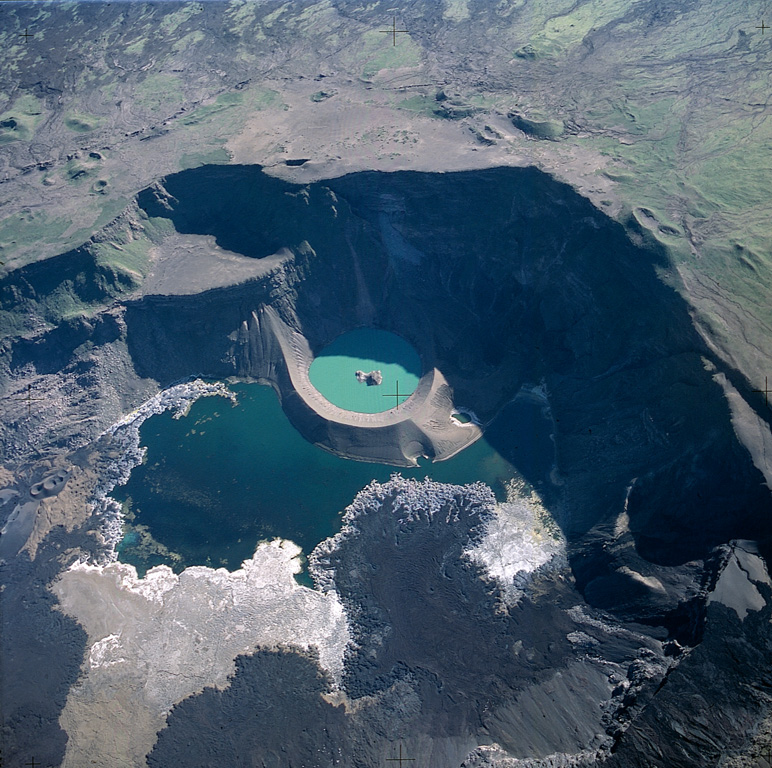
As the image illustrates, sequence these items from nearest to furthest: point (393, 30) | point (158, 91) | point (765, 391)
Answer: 1. point (765, 391)
2. point (158, 91)
3. point (393, 30)

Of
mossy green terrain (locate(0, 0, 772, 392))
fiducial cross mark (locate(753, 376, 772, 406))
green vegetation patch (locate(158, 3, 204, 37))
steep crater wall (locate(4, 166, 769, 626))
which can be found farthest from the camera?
green vegetation patch (locate(158, 3, 204, 37))

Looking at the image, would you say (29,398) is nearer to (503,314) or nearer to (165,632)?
(165,632)

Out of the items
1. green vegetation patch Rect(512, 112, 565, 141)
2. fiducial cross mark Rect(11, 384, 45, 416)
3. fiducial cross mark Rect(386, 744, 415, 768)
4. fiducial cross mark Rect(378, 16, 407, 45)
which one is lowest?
fiducial cross mark Rect(386, 744, 415, 768)

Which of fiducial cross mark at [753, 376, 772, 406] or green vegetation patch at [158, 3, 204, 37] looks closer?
fiducial cross mark at [753, 376, 772, 406]

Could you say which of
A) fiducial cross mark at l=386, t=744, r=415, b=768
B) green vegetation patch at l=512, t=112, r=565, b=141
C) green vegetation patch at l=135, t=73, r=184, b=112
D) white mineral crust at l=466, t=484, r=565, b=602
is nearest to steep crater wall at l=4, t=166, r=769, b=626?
white mineral crust at l=466, t=484, r=565, b=602

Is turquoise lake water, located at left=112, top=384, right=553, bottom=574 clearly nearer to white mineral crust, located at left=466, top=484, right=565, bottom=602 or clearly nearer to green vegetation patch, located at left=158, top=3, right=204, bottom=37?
white mineral crust, located at left=466, top=484, right=565, bottom=602

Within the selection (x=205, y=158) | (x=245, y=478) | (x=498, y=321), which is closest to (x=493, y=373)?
→ (x=498, y=321)
